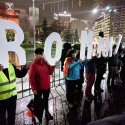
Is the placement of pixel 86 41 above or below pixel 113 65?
above

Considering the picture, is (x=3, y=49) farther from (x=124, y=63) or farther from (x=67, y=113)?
(x=124, y=63)

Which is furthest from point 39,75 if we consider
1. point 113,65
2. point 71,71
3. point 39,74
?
point 113,65

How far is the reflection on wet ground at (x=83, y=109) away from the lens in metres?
6.28

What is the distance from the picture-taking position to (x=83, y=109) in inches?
284

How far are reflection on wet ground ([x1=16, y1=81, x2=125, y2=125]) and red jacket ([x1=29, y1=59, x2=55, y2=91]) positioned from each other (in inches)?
39.5

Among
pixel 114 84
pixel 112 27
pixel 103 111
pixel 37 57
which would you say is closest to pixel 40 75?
pixel 37 57

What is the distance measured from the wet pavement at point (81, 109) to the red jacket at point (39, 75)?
1.00m

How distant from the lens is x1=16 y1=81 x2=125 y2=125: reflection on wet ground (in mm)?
6277

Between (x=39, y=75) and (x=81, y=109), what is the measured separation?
2.10 meters

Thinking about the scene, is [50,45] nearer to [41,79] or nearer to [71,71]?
[41,79]

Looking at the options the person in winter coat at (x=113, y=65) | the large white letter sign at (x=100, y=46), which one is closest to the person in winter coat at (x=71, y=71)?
the large white letter sign at (x=100, y=46)

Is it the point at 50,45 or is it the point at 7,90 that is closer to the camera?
the point at 7,90

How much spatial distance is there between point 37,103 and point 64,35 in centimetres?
5442

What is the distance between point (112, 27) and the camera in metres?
139
